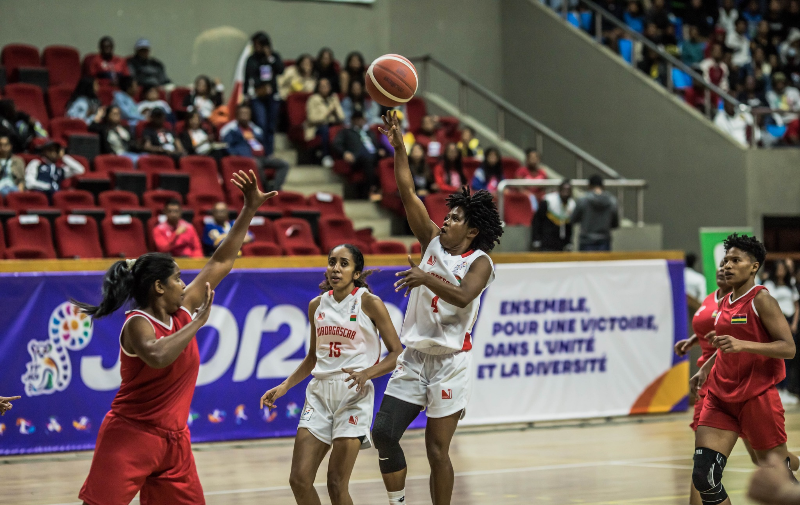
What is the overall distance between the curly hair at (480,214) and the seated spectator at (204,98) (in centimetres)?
1035

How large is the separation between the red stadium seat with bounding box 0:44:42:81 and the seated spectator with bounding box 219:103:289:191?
3050mm

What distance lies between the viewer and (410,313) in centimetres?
633

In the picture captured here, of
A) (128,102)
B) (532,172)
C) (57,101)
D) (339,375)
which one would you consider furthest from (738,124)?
(339,375)

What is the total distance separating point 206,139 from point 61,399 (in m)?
5.77

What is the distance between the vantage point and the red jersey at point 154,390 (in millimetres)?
4793

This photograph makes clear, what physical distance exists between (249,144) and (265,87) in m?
1.11

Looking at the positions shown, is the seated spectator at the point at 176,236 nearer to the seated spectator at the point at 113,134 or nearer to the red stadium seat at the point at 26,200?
the red stadium seat at the point at 26,200

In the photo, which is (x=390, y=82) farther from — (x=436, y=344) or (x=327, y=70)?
(x=327, y=70)

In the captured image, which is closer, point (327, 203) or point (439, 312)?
point (439, 312)

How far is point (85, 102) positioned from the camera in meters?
15.0

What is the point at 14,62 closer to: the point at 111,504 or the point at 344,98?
the point at 344,98

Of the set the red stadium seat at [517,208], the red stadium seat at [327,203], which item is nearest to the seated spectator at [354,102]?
the red stadium seat at [327,203]

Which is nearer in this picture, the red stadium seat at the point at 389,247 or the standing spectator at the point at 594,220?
the red stadium seat at the point at 389,247

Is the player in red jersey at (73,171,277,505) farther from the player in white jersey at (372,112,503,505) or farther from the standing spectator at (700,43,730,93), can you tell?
the standing spectator at (700,43,730,93)
